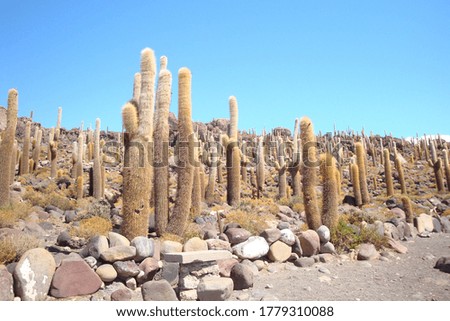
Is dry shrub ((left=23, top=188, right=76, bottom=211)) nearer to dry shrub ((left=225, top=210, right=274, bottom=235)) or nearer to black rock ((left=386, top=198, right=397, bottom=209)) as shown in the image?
dry shrub ((left=225, top=210, right=274, bottom=235))

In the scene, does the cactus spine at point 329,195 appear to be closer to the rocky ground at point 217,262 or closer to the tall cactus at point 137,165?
the rocky ground at point 217,262

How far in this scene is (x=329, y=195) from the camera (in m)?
12.1

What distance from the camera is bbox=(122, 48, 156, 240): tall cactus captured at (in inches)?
371

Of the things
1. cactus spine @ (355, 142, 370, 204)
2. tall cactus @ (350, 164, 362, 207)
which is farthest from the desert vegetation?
tall cactus @ (350, 164, 362, 207)

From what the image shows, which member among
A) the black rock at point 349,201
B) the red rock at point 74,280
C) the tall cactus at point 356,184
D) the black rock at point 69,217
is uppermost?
the tall cactus at point 356,184

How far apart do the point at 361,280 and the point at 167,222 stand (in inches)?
224

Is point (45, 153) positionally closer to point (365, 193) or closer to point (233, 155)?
point (233, 155)

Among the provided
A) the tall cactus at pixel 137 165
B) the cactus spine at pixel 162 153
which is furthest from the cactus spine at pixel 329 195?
the tall cactus at pixel 137 165

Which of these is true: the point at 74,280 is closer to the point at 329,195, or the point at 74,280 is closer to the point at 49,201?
the point at 329,195

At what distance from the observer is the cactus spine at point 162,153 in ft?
Result: 36.1

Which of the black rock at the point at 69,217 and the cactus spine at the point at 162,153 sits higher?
the cactus spine at the point at 162,153

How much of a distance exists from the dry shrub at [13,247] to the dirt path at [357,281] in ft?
14.3
